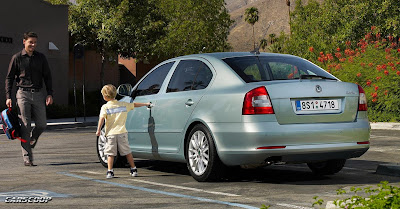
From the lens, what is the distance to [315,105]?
912 centimetres

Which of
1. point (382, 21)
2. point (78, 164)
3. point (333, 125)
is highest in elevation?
point (382, 21)

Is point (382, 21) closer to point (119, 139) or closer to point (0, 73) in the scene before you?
point (0, 73)

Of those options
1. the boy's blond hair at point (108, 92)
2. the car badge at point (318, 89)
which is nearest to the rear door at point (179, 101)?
the boy's blond hair at point (108, 92)

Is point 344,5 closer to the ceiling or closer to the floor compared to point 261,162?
closer to the ceiling

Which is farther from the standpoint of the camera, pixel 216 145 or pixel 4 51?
pixel 4 51

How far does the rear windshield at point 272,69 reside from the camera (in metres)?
9.54

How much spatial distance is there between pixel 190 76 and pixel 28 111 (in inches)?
127

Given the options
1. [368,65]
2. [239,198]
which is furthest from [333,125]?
[368,65]

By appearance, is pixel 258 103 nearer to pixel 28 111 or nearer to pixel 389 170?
pixel 389 170

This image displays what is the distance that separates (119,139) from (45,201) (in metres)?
2.52

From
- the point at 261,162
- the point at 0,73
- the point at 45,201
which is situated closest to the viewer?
the point at 45,201

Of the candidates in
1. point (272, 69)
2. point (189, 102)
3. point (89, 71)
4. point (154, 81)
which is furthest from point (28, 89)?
point (89, 71)

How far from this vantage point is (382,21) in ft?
134

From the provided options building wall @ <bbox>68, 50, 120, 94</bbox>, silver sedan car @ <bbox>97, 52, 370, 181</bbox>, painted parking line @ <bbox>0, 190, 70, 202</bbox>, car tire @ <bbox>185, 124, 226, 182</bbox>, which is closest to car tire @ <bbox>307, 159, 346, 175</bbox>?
silver sedan car @ <bbox>97, 52, 370, 181</bbox>
